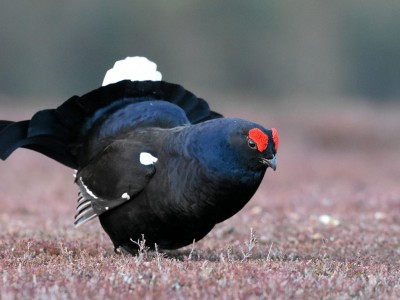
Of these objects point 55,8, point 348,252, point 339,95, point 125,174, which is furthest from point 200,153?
point 55,8

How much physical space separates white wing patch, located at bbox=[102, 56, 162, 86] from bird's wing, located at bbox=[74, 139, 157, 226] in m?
1.05

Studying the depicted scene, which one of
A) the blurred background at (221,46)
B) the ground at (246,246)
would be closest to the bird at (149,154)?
the ground at (246,246)

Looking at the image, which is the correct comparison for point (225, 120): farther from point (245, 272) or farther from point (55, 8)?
point (55, 8)

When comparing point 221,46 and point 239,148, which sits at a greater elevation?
point 221,46

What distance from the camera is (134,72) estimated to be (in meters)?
8.71

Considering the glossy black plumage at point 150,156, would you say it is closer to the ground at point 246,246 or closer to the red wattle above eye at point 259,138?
the red wattle above eye at point 259,138

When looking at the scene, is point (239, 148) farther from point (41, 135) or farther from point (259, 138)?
point (41, 135)

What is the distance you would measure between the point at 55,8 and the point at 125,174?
5195 centimetres

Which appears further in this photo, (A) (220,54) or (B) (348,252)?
(A) (220,54)

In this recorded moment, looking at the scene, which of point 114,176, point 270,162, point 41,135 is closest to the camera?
point 270,162

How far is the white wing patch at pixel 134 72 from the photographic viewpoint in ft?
28.5

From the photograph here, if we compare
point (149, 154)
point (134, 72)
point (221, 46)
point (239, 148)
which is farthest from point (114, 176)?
point (221, 46)

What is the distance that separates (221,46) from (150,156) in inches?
1960

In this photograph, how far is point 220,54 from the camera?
183 feet
